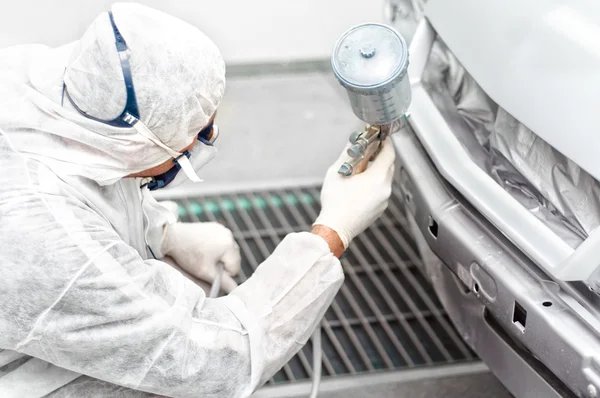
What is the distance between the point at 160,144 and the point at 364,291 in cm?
121

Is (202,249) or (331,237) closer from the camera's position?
(331,237)

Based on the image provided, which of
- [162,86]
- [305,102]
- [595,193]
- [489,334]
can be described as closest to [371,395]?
[489,334]

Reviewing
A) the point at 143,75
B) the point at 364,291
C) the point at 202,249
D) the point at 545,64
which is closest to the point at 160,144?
the point at 143,75

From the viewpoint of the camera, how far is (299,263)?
173 centimetres

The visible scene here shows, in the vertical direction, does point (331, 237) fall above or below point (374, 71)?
below

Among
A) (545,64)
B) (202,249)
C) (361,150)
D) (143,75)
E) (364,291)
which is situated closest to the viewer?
(143,75)

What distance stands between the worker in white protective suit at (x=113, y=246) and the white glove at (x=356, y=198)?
0.11 m

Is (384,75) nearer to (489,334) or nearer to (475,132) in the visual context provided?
(475,132)

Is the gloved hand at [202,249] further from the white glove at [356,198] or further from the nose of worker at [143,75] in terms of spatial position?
the nose of worker at [143,75]

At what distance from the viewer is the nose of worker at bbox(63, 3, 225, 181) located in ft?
4.82

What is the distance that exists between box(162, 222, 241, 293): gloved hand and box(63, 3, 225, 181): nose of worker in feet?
1.82

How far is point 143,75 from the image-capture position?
1.48 m

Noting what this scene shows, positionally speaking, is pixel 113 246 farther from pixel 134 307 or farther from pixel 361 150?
pixel 361 150

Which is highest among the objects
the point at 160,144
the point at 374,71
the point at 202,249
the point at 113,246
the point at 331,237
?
the point at 374,71
